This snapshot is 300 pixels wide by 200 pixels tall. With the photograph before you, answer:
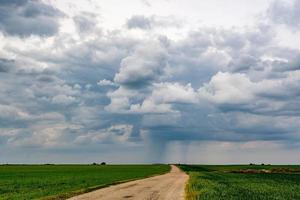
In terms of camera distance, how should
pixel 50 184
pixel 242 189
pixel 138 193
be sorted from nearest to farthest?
pixel 138 193 → pixel 242 189 → pixel 50 184

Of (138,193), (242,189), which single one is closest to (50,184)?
(138,193)

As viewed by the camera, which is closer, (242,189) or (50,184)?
(242,189)

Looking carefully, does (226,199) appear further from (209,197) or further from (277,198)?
(277,198)

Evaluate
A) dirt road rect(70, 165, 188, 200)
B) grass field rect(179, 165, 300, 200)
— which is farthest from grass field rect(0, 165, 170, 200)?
grass field rect(179, 165, 300, 200)

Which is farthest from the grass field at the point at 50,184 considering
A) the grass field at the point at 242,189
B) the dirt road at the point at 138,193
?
the grass field at the point at 242,189

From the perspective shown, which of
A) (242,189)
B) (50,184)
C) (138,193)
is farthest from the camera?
(50,184)

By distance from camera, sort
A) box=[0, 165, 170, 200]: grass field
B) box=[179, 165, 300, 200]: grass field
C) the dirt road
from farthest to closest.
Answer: box=[0, 165, 170, 200]: grass field < the dirt road < box=[179, 165, 300, 200]: grass field

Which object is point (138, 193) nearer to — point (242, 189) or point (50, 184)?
point (242, 189)

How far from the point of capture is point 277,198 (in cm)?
3419

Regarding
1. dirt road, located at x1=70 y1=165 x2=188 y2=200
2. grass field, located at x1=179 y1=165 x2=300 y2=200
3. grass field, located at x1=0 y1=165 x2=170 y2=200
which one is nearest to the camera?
grass field, located at x1=179 y1=165 x2=300 y2=200

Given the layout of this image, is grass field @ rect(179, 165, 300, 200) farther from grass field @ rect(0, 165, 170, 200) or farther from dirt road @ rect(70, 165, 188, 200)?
grass field @ rect(0, 165, 170, 200)

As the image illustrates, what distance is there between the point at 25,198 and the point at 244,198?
65.3 ft

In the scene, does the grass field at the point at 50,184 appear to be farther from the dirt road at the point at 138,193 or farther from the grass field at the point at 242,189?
the grass field at the point at 242,189

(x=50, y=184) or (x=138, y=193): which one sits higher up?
(x=50, y=184)
